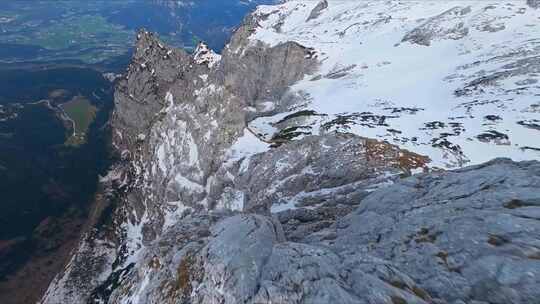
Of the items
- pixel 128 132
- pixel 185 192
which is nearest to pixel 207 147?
pixel 185 192

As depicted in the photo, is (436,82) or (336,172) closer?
(336,172)

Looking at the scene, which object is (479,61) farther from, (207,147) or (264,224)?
(264,224)

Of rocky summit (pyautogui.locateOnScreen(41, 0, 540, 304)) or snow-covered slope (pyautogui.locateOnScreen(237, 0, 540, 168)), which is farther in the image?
snow-covered slope (pyautogui.locateOnScreen(237, 0, 540, 168))

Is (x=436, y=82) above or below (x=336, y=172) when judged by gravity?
below

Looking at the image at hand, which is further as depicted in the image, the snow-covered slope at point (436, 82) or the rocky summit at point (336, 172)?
the snow-covered slope at point (436, 82)
